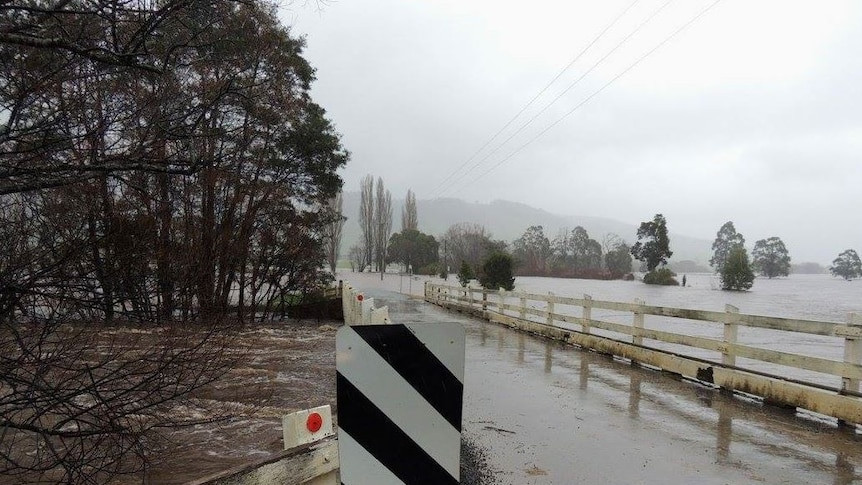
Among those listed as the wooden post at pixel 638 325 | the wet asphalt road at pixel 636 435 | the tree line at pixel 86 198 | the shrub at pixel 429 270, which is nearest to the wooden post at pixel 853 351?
the wet asphalt road at pixel 636 435

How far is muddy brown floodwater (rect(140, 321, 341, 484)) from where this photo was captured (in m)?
4.93

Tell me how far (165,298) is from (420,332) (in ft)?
14.5

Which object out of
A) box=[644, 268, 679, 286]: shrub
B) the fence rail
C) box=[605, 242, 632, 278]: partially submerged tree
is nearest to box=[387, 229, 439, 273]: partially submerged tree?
box=[644, 268, 679, 286]: shrub

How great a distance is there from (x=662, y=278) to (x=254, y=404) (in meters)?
73.4

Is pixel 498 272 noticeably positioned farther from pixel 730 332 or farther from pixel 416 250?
pixel 416 250

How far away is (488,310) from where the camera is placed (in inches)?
774

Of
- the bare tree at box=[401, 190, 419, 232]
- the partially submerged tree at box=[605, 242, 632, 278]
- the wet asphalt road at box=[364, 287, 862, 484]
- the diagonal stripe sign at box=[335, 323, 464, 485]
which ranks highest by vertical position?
the bare tree at box=[401, 190, 419, 232]

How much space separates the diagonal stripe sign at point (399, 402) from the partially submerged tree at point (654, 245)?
83.9 metres

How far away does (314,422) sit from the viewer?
108 inches

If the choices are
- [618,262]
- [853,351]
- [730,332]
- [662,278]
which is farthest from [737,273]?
[853,351]

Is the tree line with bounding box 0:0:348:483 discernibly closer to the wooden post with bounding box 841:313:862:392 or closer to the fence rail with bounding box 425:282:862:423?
the fence rail with bounding box 425:282:862:423

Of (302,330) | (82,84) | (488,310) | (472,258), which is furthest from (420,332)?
(472,258)

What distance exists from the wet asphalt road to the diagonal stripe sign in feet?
7.58

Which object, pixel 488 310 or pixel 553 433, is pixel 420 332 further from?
pixel 488 310
